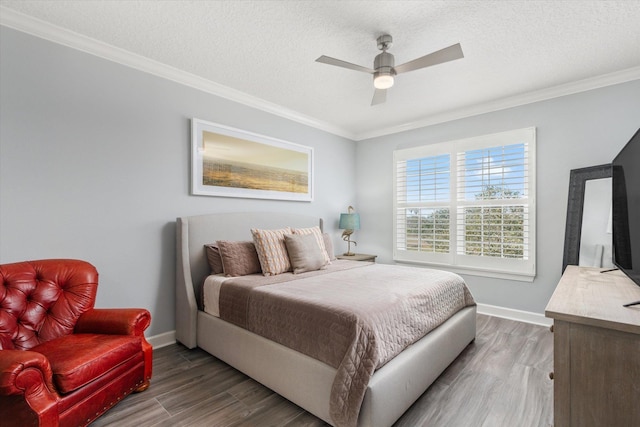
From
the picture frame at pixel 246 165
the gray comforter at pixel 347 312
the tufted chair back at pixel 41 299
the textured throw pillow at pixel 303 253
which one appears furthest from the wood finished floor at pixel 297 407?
the picture frame at pixel 246 165

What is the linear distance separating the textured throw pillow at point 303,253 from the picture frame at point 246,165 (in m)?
0.86

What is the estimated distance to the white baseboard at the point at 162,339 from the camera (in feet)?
8.94

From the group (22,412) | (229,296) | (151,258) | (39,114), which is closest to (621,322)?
(229,296)

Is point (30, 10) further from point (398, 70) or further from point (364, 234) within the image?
point (364, 234)

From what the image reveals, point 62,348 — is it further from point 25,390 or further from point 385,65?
point 385,65

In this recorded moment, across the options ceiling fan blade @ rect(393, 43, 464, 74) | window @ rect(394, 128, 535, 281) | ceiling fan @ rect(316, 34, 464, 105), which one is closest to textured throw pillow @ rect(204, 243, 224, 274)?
ceiling fan @ rect(316, 34, 464, 105)

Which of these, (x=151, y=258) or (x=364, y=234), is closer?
(x=151, y=258)

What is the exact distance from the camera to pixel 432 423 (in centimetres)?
174

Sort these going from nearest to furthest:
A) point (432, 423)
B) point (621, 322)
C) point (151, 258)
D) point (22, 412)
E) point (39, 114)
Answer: point (621, 322), point (22, 412), point (432, 423), point (39, 114), point (151, 258)

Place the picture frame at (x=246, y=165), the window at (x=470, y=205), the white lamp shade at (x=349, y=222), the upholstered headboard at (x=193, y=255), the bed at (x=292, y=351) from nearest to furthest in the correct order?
1. the bed at (x=292, y=351)
2. the upholstered headboard at (x=193, y=255)
3. the picture frame at (x=246, y=165)
4. the window at (x=470, y=205)
5. the white lamp shade at (x=349, y=222)

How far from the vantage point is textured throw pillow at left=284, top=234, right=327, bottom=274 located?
296 centimetres

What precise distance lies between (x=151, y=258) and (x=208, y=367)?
43.6 inches

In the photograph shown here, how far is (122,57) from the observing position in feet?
8.30

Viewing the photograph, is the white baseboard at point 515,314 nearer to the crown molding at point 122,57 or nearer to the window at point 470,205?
the window at point 470,205
